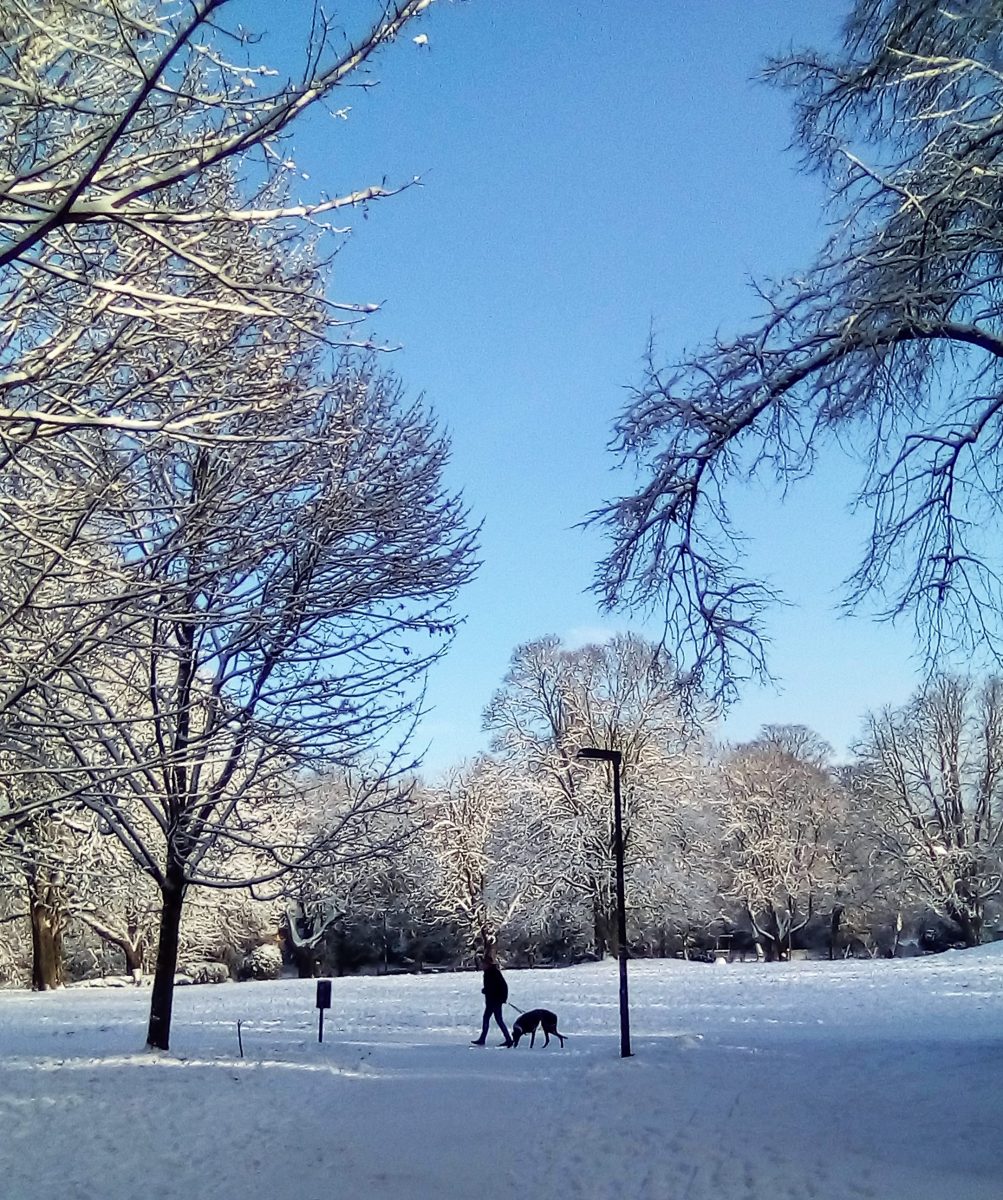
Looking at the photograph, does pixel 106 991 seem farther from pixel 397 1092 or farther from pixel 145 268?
pixel 145 268

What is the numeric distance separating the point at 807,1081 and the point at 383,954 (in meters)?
42.4

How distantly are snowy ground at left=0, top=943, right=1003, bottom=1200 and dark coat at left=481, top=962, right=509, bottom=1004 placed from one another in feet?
2.81

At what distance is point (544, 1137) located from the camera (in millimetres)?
9375

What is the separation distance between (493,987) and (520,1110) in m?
5.61

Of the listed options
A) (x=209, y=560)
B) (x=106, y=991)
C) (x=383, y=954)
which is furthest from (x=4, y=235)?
(x=383, y=954)

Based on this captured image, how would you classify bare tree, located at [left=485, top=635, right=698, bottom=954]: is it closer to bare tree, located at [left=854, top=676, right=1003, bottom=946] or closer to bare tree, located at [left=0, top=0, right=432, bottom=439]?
bare tree, located at [left=854, top=676, right=1003, bottom=946]

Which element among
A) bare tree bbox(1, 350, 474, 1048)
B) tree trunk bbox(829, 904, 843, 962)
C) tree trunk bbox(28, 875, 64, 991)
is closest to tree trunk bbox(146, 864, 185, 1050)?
bare tree bbox(1, 350, 474, 1048)

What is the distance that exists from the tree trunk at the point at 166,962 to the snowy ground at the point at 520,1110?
0.53m

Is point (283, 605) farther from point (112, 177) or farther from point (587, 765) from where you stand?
point (587, 765)

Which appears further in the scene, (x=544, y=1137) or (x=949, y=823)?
(x=949, y=823)

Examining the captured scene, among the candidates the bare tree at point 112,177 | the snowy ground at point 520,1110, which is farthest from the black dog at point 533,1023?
the bare tree at point 112,177

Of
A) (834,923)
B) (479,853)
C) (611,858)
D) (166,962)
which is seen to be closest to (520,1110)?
(166,962)

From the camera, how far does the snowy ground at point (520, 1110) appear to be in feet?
25.2

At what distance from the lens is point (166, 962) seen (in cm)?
1335
